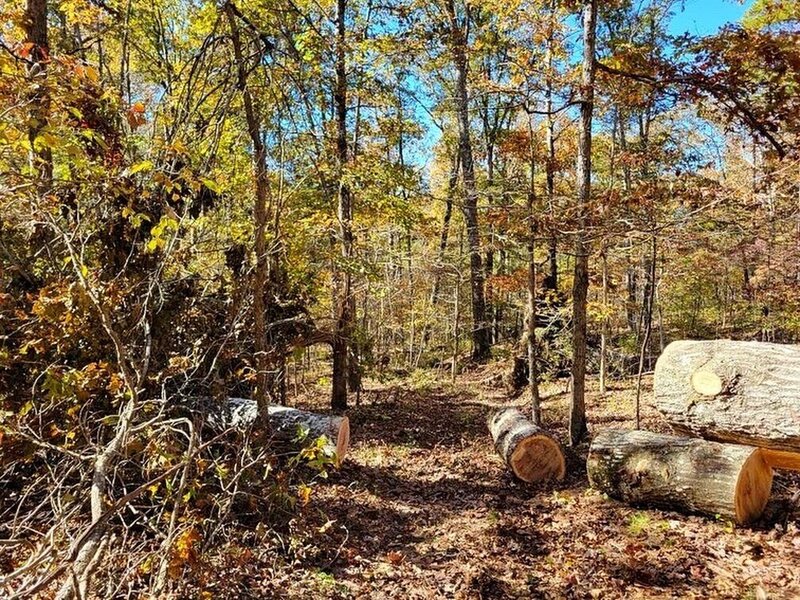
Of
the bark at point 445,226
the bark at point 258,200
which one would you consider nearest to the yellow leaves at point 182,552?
Answer: the bark at point 258,200

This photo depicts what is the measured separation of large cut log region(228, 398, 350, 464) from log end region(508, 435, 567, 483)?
2332 millimetres

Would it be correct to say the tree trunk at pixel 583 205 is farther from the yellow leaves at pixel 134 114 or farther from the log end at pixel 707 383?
the yellow leaves at pixel 134 114

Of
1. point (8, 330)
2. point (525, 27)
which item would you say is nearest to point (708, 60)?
point (525, 27)

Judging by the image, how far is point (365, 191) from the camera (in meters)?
9.05

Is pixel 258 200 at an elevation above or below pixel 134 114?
below

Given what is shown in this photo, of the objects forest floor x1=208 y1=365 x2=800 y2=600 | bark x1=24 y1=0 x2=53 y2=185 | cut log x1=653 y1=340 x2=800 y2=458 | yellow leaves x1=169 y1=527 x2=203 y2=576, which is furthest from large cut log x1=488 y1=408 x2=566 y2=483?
bark x1=24 y1=0 x2=53 y2=185

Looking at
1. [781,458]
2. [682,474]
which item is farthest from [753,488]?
[682,474]

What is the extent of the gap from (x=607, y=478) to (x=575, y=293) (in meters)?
2.67

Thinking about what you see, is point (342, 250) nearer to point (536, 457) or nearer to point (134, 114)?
point (536, 457)

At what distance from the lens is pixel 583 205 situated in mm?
6871

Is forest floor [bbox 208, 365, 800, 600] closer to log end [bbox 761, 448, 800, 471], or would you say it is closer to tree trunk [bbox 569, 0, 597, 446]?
log end [bbox 761, 448, 800, 471]

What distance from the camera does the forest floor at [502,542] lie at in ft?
14.0

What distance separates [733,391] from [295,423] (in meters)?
5.17

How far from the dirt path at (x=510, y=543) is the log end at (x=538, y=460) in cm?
19
